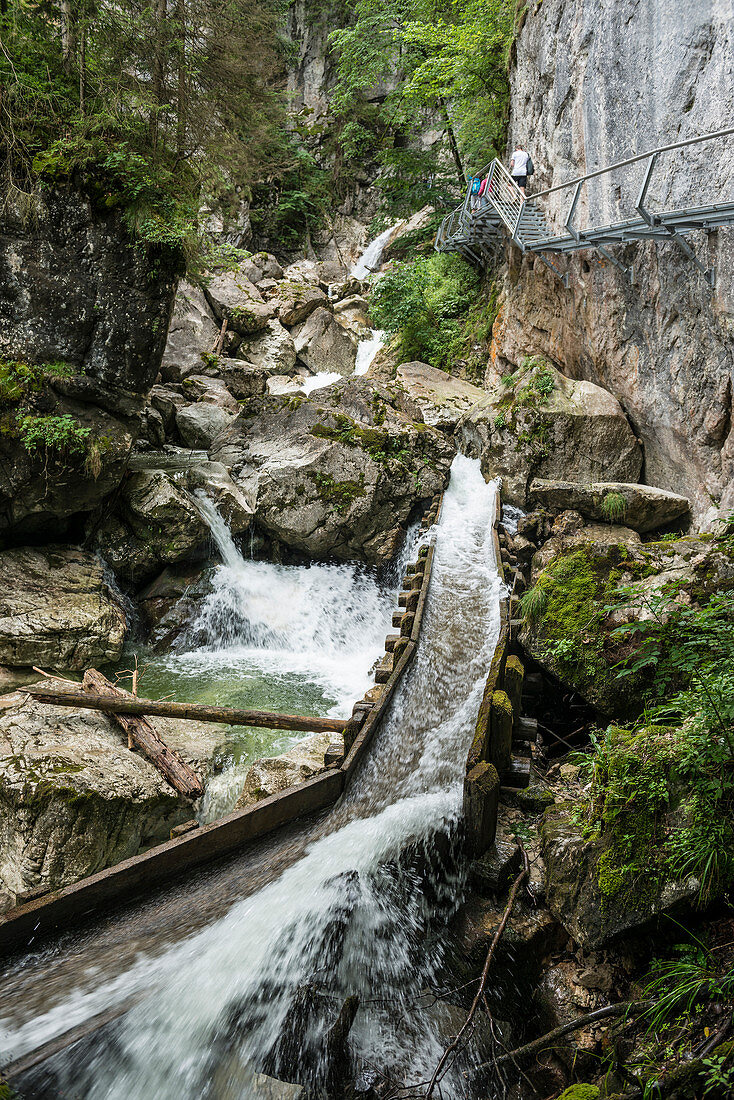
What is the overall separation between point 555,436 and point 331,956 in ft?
29.4

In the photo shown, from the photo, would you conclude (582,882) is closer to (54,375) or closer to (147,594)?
(147,594)

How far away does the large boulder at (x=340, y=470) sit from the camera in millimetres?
10398

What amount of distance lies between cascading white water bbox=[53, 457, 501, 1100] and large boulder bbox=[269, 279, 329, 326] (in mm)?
17995

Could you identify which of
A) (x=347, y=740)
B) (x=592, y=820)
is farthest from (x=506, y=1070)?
(x=347, y=740)

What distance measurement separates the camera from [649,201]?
336 inches

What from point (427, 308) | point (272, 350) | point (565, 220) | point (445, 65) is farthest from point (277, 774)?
point (445, 65)

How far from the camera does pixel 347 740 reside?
5262mm

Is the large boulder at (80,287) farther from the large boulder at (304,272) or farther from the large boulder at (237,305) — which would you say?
the large boulder at (304,272)

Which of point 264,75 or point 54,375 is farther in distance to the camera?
point 264,75

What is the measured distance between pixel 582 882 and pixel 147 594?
8503mm

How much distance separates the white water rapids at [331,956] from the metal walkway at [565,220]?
6.48m

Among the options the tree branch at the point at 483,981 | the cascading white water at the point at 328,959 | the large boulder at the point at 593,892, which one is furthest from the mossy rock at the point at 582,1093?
the large boulder at the point at 593,892

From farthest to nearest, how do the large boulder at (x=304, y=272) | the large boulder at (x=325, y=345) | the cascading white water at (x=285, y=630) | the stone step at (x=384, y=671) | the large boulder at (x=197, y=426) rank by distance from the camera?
1. the large boulder at (x=304, y=272)
2. the large boulder at (x=325, y=345)
3. the large boulder at (x=197, y=426)
4. the cascading white water at (x=285, y=630)
5. the stone step at (x=384, y=671)

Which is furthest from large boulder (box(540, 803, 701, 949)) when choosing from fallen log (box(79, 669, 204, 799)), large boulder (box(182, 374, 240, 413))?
large boulder (box(182, 374, 240, 413))
